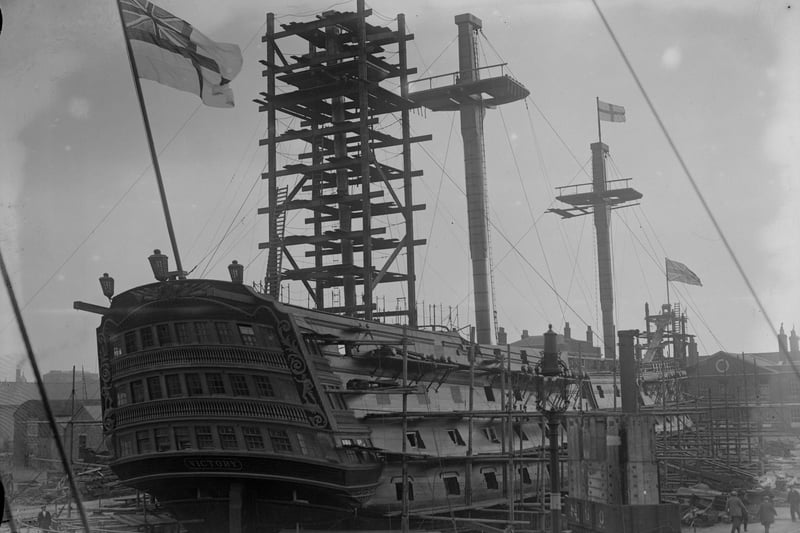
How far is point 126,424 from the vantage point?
21.3 m

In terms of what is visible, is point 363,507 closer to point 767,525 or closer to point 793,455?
point 767,525

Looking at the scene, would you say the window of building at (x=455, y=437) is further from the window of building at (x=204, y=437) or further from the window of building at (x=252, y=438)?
the window of building at (x=204, y=437)

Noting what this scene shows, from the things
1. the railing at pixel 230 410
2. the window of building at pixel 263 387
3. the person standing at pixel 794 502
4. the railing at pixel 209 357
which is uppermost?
the railing at pixel 209 357

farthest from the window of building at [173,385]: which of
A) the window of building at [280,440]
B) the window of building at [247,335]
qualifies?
the window of building at [280,440]

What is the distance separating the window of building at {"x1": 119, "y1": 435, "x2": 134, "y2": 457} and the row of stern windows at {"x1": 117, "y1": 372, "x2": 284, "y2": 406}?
4.31 ft

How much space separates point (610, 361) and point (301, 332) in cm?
2962

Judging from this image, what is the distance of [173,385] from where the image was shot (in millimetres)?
20422

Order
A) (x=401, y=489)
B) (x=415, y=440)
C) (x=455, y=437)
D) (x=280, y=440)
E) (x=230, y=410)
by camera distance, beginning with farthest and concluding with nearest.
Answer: (x=455, y=437) < (x=415, y=440) < (x=401, y=489) < (x=280, y=440) < (x=230, y=410)

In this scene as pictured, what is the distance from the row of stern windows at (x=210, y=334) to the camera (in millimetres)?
20312

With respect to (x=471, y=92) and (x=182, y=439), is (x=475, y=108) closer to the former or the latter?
(x=471, y=92)

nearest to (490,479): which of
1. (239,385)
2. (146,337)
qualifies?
(239,385)

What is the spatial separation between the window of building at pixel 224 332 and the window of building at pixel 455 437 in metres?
7.33

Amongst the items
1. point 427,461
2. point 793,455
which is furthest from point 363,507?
point 793,455

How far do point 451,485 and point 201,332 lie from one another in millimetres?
8329
